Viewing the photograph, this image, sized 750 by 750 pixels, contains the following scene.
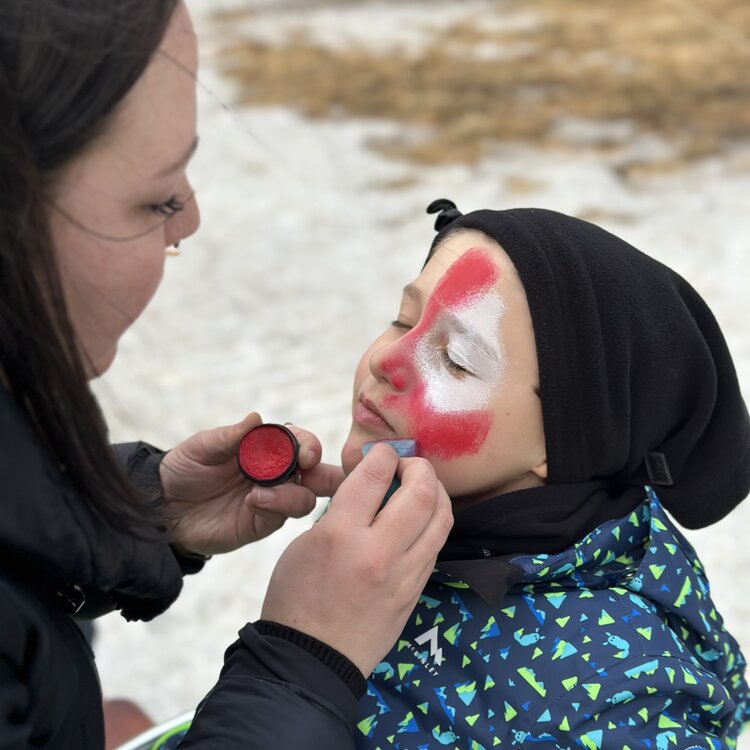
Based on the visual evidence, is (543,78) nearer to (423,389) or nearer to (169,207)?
(423,389)

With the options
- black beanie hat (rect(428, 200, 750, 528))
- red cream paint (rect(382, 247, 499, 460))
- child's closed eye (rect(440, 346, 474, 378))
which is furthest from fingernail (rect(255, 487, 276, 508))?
→ black beanie hat (rect(428, 200, 750, 528))

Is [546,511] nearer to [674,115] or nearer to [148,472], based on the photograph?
[148,472]

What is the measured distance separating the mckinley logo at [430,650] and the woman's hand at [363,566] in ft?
0.75

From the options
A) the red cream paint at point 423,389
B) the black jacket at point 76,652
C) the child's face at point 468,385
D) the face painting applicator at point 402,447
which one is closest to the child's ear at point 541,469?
the child's face at point 468,385

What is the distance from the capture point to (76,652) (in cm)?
150

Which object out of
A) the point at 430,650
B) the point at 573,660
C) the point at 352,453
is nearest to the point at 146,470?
the point at 352,453

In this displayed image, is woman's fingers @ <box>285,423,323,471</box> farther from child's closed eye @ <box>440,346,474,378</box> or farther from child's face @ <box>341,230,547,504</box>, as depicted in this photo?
child's closed eye @ <box>440,346,474,378</box>

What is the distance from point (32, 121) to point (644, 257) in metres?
1.13

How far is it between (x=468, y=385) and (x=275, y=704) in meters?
0.66

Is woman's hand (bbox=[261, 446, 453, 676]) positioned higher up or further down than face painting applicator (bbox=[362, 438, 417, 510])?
higher up

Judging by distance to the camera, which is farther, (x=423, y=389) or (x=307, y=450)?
(x=307, y=450)

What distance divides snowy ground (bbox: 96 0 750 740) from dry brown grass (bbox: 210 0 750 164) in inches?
9.2

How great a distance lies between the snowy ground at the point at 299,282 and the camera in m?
3.29

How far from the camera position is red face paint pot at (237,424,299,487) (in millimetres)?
1943
